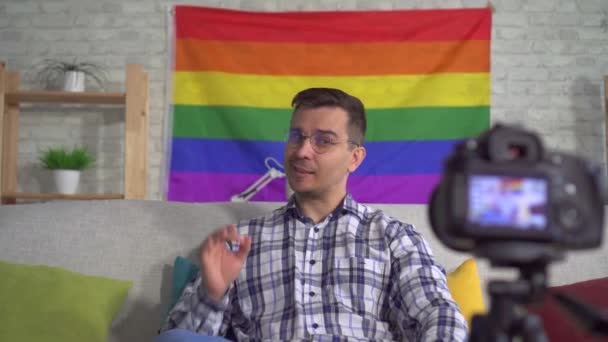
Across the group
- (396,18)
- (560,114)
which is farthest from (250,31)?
(560,114)

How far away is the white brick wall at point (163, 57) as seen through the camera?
321 cm

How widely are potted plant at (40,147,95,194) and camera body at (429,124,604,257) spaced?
277 centimetres

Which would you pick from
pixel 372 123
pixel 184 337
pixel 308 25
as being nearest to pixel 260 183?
pixel 372 123

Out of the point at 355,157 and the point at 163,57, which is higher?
the point at 163,57

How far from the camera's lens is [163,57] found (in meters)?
3.27

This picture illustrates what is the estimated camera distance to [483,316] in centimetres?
58

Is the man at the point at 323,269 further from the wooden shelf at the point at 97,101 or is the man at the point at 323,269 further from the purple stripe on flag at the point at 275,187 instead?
the wooden shelf at the point at 97,101

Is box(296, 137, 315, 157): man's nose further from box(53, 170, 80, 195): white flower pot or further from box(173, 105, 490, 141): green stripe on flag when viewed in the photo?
box(53, 170, 80, 195): white flower pot

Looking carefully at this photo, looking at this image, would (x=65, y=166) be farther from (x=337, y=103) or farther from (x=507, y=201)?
(x=507, y=201)

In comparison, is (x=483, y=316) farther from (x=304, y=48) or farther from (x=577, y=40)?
(x=577, y=40)

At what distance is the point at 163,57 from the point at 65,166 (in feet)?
2.58

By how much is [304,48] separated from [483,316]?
106 inches

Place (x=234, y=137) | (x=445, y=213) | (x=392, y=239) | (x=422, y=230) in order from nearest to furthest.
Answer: (x=445, y=213) → (x=392, y=239) → (x=422, y=230) → (x=234, y=137)

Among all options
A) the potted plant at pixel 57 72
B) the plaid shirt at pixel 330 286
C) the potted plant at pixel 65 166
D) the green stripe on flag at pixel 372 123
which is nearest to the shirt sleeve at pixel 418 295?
the plaid shirt at pixel 330 286
